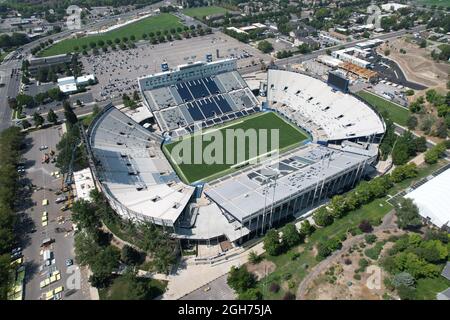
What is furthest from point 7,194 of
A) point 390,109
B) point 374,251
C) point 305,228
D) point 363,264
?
point 390,109

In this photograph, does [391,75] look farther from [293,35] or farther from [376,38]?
[293,35]

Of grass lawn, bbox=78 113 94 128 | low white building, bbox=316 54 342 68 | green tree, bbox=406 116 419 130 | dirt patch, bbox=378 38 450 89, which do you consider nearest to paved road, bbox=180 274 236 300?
grass lawn, bbox=78 113 94 128

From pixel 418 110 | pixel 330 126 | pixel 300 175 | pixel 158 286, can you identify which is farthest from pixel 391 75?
pixel 158 286

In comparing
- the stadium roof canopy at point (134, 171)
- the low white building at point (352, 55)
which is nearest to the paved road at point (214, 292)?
the stadium roof canopy at point (134, 171)

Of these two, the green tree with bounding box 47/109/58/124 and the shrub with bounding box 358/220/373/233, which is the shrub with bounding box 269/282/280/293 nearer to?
the shrub with bounding box 358/220/373/233

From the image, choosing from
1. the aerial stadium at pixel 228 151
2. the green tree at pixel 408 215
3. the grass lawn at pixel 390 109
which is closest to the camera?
the green tree at pixel 408 215

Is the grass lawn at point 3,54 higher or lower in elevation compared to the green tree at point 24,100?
higher

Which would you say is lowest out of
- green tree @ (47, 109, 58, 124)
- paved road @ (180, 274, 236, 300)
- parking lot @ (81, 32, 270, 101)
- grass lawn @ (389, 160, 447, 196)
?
grass lawn @ (389, 160, 447, 196)

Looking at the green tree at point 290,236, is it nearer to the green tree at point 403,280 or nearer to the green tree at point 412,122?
the green tree at point 403,280
